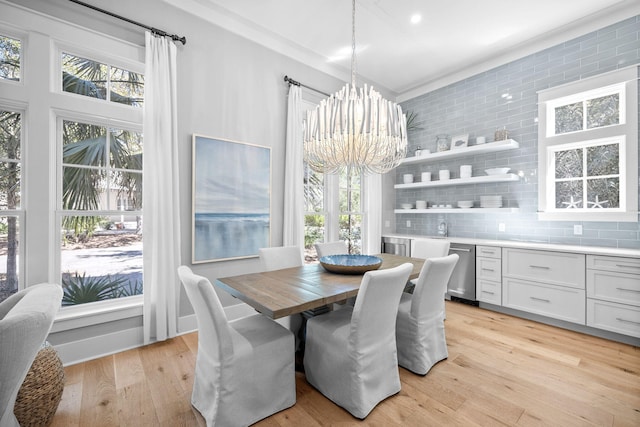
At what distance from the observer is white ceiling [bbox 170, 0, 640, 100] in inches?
117

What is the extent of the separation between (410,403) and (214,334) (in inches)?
A: 51.7

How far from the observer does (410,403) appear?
6.11 ft

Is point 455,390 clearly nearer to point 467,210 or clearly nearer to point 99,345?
point 467,210

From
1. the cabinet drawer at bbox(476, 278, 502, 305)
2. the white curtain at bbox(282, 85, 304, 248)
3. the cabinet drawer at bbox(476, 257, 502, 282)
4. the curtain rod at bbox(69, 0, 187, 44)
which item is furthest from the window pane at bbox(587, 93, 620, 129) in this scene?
the curtain rod at bbox(69, 0, 187, 44)

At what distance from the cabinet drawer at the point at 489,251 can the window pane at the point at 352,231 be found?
177cm

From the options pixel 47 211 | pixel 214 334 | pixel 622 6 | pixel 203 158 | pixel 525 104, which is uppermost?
pixel 622 6

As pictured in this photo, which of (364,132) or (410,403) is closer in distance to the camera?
(410,403)

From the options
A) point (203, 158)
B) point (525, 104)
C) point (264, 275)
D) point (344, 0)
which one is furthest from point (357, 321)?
point (525, 104)

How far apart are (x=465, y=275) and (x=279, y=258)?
98.8 inches

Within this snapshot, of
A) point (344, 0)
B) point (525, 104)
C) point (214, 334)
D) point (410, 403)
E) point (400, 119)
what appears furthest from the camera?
point (525, 104)

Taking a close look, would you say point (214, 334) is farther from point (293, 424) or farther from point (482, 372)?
point (482, 372)

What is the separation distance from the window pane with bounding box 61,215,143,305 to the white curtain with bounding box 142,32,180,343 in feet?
0.84

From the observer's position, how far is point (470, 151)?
4004 millimetres

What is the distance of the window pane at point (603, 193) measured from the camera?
314cm
